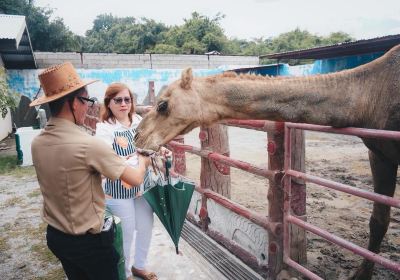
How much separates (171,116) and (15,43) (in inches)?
453

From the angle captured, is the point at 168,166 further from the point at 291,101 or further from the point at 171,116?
the point at 291,101

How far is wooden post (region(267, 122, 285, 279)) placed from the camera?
2949 millimetres

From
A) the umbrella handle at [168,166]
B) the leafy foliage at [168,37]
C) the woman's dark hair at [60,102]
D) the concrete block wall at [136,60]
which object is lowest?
the umbrella handle at [168,166]

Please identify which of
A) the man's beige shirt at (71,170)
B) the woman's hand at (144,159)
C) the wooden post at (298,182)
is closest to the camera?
the man's beige shirt at (71,170)

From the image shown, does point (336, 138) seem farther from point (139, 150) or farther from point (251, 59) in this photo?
point (251, 59)

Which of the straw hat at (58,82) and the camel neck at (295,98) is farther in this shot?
the camel neck at (295,98)

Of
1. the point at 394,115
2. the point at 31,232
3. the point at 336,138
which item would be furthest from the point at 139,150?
the point at 336,138

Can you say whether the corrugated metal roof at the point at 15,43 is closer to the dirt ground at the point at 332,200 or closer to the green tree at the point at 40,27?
the dirt ground at the point at 332,200

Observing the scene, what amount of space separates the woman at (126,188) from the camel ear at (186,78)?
0.60 meters

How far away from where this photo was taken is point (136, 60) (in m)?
21.8

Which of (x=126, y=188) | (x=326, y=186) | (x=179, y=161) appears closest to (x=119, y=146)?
(x=126, y=188)

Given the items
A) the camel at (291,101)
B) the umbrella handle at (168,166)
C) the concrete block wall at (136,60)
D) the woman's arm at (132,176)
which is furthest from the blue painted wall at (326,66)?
the woman's arm at (132,176)

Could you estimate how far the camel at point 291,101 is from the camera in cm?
258

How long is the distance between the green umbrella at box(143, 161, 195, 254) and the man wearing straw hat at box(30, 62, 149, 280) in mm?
636
